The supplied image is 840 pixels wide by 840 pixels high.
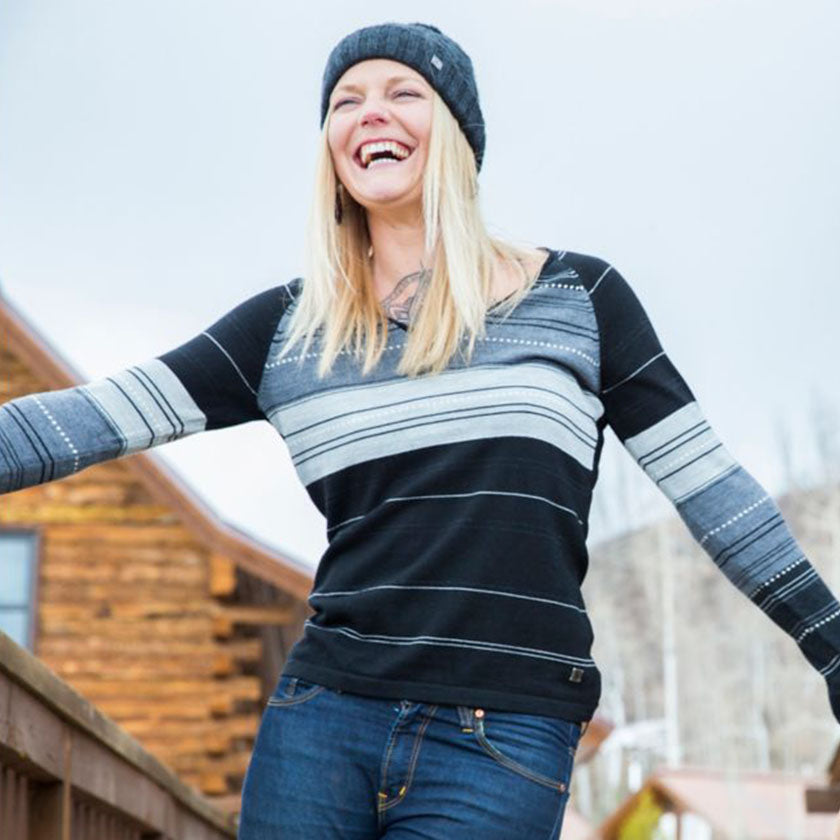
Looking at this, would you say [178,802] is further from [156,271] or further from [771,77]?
[771,77]

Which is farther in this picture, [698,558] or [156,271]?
[156,271]

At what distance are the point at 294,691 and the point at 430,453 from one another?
0.35 meters

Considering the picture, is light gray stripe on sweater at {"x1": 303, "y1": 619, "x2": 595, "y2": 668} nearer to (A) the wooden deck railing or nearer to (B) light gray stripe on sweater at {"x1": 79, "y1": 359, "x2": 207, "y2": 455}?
(B) light gray stripe on sweater at {"x1": 79, "y1": 359, "x2": 207, "y2": 455}

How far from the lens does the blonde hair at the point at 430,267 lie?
251 cm

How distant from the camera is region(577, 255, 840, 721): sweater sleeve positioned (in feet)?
8.51

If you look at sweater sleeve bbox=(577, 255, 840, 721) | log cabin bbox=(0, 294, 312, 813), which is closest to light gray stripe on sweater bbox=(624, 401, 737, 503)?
sweater sleeve bbox=(577, 255, 840, 721)

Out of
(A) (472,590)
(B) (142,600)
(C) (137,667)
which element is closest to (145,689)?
(C) (137,667)

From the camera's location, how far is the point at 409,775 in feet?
7.47

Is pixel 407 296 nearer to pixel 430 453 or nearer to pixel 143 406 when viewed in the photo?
pixel 430 453

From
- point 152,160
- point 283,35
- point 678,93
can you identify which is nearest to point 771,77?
point 678,93

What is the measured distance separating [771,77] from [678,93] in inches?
170

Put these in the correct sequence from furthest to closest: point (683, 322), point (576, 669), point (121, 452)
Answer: point (683, 322)
point (121, 452)
point (576, 669)

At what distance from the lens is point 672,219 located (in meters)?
65.9

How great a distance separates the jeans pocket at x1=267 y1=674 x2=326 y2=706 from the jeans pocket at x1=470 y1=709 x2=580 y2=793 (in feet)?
0.71
